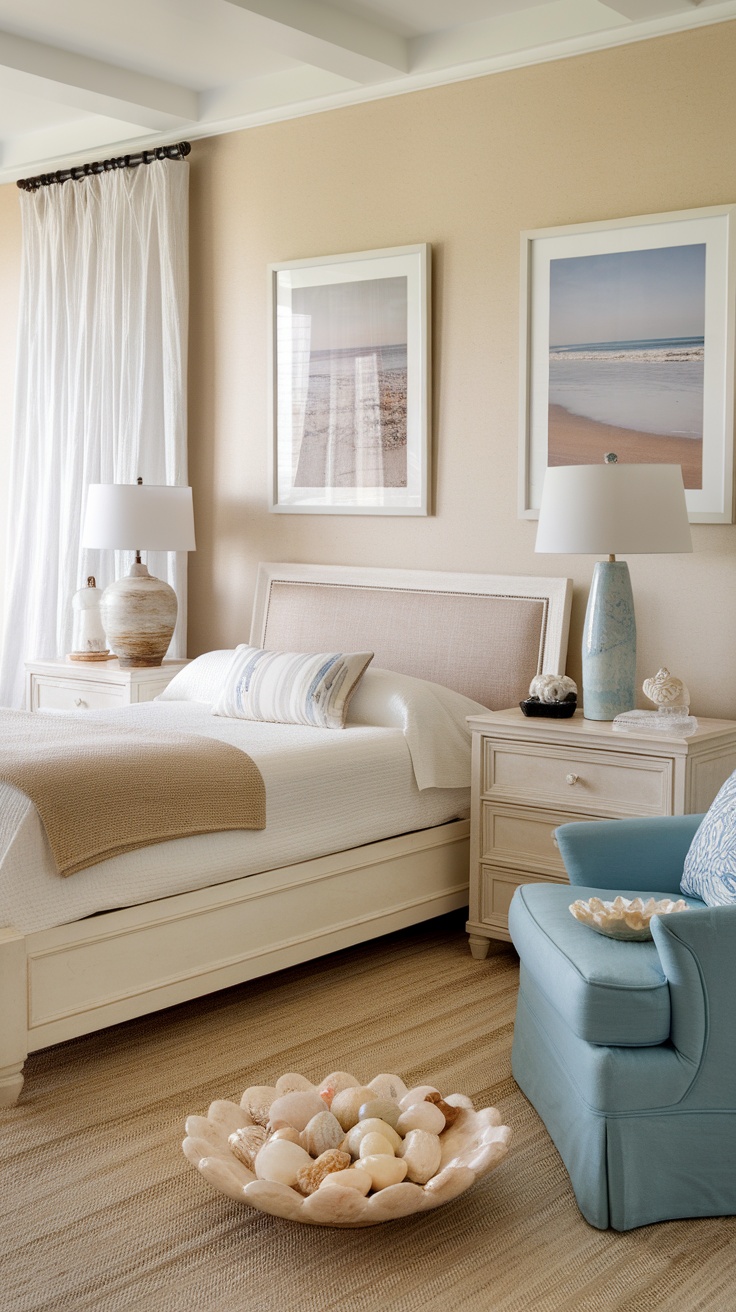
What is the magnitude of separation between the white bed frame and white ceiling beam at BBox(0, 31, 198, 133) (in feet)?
6.28

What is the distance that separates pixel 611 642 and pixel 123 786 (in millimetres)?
1370

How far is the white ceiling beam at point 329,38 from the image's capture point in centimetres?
355

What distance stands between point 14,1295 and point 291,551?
118 inches

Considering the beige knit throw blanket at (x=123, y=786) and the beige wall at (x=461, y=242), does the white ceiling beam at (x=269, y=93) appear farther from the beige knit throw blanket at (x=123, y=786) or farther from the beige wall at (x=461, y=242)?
the beige knit throw blanket at (x=123, y=786)

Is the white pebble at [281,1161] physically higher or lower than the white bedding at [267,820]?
lower

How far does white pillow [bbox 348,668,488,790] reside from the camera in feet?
11.5

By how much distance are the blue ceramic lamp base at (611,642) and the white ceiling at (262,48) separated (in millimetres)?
1492

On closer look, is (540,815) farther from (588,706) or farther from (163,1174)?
(163,1174)

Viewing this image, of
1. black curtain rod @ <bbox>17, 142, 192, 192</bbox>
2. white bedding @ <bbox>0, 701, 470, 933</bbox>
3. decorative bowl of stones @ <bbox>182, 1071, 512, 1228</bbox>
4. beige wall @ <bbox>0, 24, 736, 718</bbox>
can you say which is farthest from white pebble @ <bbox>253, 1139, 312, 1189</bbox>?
black curtain rod @ <bbox>17, 142, 192, 192</bbox>

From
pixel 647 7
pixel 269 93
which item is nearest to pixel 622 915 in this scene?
pixel 647 7

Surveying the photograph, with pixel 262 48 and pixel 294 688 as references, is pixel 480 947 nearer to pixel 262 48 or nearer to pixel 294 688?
pixel 294 688

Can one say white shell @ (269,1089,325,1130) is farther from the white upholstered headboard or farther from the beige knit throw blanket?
the white upholstered headboard

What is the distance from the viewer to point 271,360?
4.53 meters

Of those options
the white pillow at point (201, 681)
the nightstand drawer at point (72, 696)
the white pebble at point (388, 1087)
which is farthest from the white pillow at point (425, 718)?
the white pebble at point (388, 1087)
